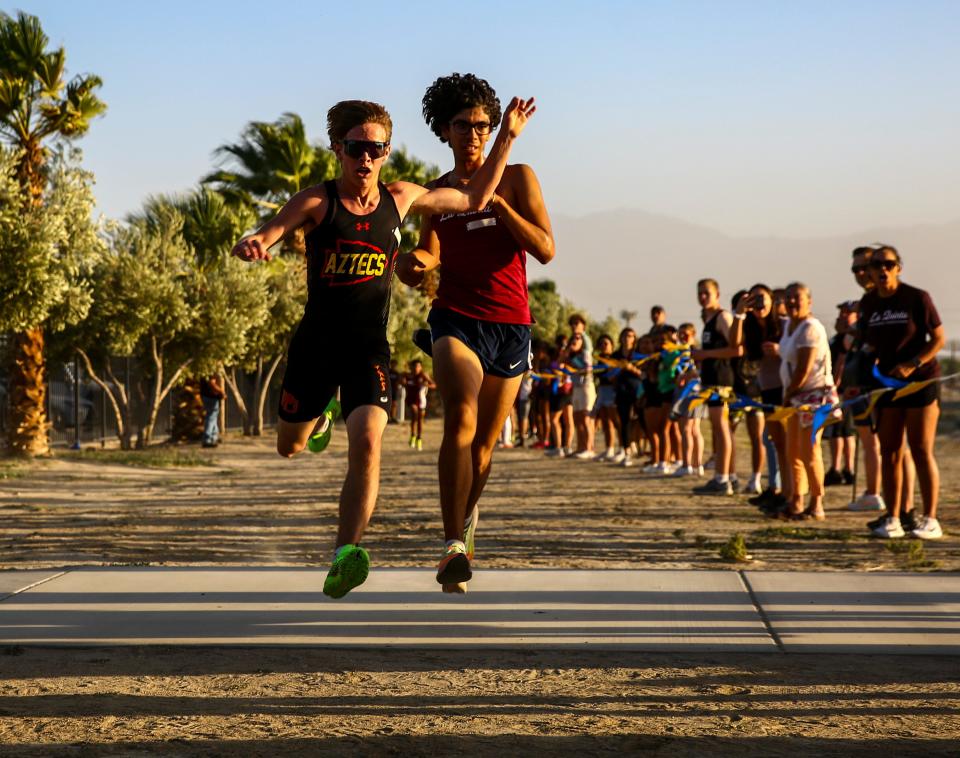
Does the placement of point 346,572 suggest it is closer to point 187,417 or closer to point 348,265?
point 348,265

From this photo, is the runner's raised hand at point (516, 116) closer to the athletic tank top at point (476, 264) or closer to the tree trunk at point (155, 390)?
the athletic tank top at point (476, 264)

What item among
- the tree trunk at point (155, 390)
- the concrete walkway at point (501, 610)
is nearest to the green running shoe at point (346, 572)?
the concrete walkway at point (501, 610)

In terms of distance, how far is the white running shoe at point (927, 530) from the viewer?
10047 millimetres

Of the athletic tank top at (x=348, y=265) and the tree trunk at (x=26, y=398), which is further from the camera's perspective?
the tree trunk at (x=26, y=398)

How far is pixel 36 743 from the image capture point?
4.34m

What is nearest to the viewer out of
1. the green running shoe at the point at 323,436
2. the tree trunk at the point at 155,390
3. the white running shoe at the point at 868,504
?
the green running shoe at the point at 323,436

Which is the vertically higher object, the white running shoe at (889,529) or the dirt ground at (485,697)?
the white running shoe at (889,529)

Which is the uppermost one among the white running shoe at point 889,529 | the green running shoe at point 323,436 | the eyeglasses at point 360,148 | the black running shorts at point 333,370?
the eyeglasses at point 360,148

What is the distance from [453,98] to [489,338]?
1.12 m

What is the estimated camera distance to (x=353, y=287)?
5.41m

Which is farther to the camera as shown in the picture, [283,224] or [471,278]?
[471,278]

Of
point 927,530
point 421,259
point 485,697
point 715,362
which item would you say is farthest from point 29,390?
point 485,697

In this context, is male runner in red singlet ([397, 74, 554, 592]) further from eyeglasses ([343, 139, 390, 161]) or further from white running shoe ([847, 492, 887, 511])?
white running shoe ([847, 492, 887, 511])

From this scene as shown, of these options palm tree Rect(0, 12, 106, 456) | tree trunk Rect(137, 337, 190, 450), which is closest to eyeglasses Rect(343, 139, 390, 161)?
palm tree Rect(0, 12, 106, 456)
